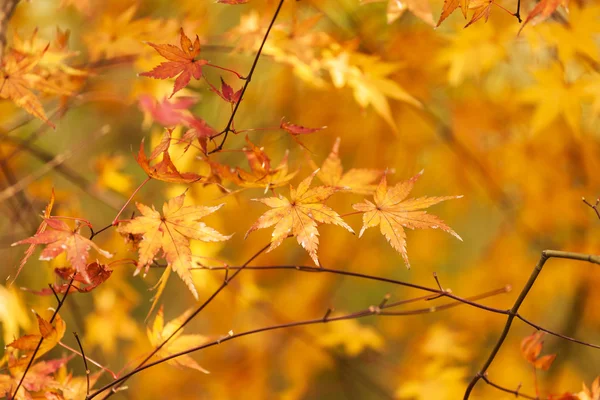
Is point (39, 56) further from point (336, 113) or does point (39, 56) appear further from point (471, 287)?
point (471, 287)

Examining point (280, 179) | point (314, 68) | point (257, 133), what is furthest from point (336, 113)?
point (280, 179)

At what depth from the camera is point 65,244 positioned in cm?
65

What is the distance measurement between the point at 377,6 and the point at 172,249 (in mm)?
1312

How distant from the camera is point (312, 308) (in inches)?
85.1

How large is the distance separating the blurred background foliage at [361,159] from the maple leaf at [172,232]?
515 mm

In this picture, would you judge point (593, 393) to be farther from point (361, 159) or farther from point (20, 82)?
point (361, 159)

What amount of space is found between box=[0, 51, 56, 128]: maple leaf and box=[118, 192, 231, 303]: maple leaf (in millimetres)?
286

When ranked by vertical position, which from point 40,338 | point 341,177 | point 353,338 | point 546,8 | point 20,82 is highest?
point 546,8

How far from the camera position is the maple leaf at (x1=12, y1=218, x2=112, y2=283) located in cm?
64

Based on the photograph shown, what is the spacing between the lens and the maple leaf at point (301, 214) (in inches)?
28.3

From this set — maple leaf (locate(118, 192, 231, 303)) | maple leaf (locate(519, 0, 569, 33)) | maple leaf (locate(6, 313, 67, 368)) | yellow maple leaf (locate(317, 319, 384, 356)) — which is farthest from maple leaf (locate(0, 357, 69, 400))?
yellow maple leaf (locate(317, 319, 384, 356))

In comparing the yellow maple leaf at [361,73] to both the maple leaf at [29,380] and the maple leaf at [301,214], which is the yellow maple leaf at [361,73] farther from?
the maple leaf at [29,380]

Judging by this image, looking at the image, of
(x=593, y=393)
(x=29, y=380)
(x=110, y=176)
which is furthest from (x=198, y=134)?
(x=110, y=176)

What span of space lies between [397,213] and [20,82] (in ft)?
2.12
